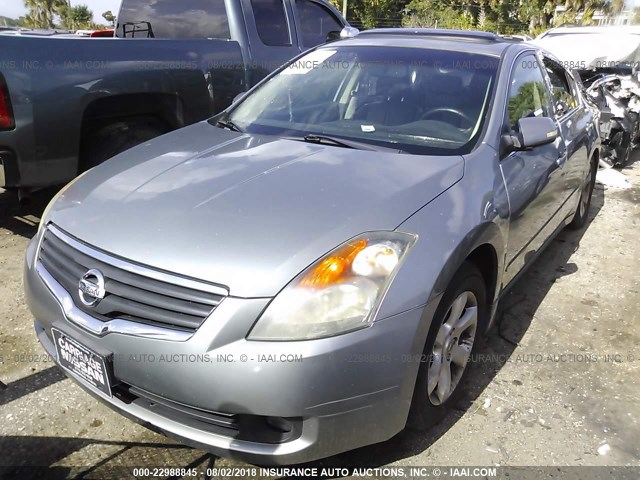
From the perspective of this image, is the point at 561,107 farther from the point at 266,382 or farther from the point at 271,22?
the point at 266,382

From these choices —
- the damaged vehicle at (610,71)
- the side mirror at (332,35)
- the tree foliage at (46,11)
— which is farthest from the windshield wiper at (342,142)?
the tree foliage at (46,11)

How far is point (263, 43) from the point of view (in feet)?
17.2

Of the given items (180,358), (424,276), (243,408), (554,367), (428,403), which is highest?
(424,276)

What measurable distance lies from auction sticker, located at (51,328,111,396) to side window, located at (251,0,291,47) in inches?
155

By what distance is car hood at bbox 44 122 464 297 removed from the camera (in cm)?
187

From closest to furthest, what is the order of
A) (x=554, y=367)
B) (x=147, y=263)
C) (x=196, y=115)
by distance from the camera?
(x=147, y=263) < (x=554, y=367) < (x=196, y=115)

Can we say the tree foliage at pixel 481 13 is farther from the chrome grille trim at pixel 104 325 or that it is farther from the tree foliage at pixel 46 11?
the chrome grille trim at pixel 104 325

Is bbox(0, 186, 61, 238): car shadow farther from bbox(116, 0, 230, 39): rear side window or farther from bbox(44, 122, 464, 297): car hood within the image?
bbox(44, 122, 464, 297): car hood

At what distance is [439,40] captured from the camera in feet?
11.5

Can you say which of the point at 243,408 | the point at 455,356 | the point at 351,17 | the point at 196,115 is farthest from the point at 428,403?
the point at 351,17

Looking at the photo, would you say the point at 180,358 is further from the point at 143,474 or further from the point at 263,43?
the point at 263,43

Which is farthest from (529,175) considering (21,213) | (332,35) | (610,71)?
(610,71)

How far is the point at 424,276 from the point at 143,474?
1.35 m

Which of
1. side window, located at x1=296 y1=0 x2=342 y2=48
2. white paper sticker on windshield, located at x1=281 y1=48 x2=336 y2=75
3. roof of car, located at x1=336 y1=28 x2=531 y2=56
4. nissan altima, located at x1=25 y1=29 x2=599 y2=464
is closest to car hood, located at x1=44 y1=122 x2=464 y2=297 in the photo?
nissan altima, located at x1=25 y1=29 x2=599 y2=464
